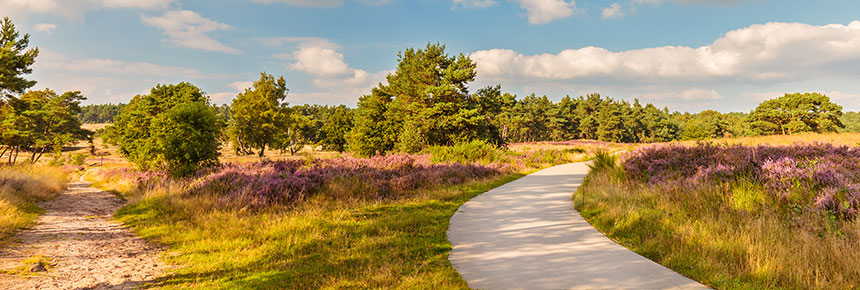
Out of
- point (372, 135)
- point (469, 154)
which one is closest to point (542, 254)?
point (469, 154)

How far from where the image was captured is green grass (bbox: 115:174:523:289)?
459 cm

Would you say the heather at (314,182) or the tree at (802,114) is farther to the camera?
the tree at (802,114)

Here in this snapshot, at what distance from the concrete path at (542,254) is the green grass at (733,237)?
440 millimetres

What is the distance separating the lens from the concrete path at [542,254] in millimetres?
4090

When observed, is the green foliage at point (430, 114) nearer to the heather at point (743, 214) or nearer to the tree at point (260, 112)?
the tree at point (260, 112)

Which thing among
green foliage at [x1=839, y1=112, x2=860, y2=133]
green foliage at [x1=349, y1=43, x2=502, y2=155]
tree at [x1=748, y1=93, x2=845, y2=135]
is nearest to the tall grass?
green foliage at [x1=349, y1=43, x2=502, y2=155]

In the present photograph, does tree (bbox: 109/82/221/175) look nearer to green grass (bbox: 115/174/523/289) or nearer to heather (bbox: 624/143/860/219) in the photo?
green grass (bbox: 115/174/523/289)

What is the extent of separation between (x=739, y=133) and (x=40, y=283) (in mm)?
117725

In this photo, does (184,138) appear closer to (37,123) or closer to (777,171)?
(777,171)

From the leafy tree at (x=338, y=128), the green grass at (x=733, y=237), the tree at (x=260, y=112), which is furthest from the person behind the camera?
the leafy tree at (x=338, y=128)

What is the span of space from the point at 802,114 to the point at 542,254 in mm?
74970

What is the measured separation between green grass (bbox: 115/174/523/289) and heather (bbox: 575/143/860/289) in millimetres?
3383

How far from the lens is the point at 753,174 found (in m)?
8.11

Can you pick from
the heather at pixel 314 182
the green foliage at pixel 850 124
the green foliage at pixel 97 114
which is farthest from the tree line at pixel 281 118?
the green foliage at pixel 97 114
